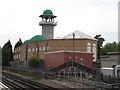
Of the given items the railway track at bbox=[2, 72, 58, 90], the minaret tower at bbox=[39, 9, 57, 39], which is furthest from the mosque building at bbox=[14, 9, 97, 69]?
the railway track at bbox=[2, 72, 58, 90]

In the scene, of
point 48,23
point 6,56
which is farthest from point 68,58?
point 6,56

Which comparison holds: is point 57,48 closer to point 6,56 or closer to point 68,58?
point 68,58

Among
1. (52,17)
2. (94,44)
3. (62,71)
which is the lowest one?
(62,71)

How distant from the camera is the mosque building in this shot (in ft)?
230

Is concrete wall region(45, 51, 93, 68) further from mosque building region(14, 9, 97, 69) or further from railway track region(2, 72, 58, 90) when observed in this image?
railway track region(2, 72, 58, 90)

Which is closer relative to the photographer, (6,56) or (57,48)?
(57,48)

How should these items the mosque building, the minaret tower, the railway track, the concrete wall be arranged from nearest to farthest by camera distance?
1. the railway track
2. the concrete wall
3. the mosque building
4. the minaret tower

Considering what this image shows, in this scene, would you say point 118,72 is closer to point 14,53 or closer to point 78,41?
point 78,41

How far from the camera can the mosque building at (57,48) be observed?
70.2m

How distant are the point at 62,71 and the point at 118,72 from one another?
16151mm

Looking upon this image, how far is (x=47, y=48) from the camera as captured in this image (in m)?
84.1

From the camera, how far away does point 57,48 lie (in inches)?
3226

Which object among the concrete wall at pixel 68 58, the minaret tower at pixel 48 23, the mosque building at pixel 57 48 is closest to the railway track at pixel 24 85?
the mosque building at pixel 57 48

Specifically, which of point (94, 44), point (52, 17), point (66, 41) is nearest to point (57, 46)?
point (66, 41)
